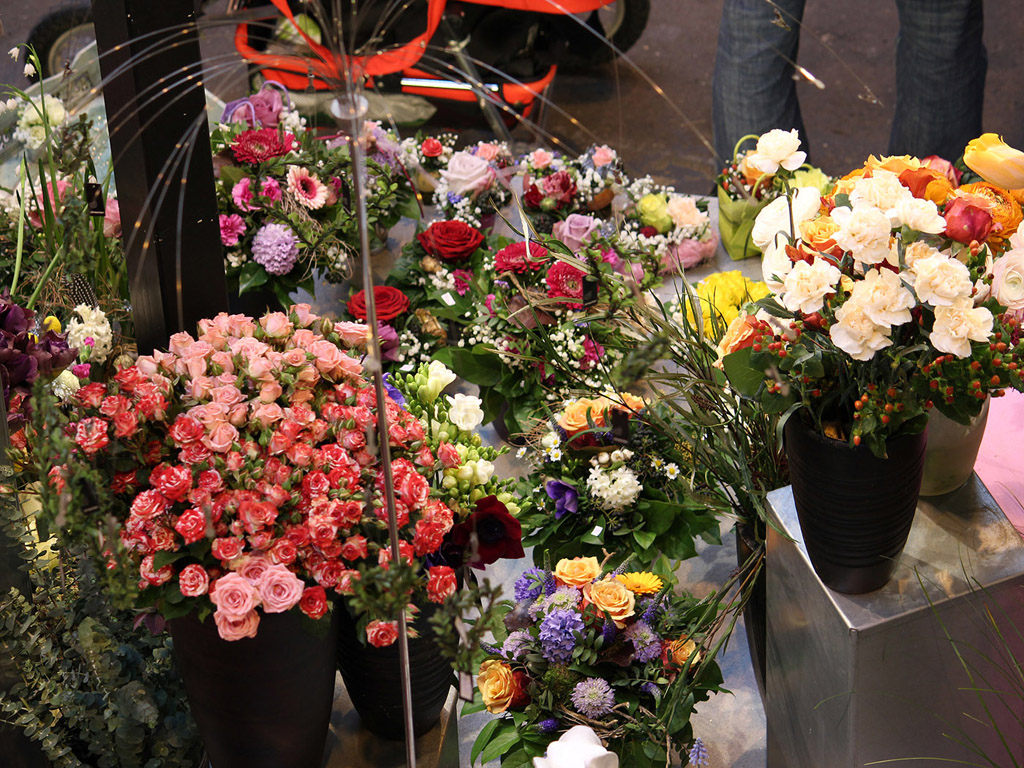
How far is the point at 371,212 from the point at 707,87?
8.31 feet

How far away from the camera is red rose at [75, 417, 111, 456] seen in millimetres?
1251

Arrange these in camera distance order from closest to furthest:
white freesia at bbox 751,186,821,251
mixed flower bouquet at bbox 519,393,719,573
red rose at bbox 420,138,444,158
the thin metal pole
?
the thin metal pole < white freesia at bbox 751,186,821,251 < mixed flower bouquet at bbox 519,393,719,573 < red rose at bbox 420,138,444,158

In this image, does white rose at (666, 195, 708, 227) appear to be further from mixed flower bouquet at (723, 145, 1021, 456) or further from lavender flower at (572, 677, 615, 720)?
lavender flower at (572, 677, 615, 720)

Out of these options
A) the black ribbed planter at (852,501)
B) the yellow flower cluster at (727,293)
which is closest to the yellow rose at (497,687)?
the black ribbed planter at (852,501)

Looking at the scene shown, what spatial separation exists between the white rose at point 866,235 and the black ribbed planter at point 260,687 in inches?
28.2

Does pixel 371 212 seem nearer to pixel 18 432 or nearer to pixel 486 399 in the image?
pixel 486 399

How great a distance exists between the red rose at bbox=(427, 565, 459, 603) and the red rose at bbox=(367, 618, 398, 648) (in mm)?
58

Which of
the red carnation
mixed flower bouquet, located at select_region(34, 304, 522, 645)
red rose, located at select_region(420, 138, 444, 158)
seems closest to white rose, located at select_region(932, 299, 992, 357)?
mixed flower bouquet, located at select_region(34, 304, 522, 645)

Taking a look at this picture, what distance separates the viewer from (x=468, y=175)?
2.42m

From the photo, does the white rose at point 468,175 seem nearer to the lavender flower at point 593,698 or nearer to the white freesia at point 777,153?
the white freesia at point 777,153

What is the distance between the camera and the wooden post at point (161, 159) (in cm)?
129

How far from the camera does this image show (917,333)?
1.21m

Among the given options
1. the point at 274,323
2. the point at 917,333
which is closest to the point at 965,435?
the point at 917,333

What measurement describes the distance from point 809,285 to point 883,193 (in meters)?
0.13
